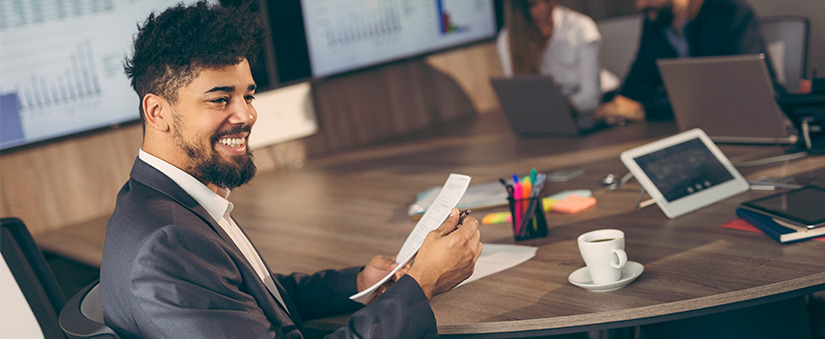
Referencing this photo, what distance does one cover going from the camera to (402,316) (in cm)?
128

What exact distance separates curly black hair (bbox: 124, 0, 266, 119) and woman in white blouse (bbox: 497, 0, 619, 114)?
2.47 metres

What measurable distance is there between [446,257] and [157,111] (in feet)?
1.86

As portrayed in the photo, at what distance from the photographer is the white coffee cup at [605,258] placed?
1.37m

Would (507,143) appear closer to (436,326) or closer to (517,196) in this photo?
(517,196)

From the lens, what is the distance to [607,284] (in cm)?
137

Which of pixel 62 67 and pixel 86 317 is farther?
pixel 62 67

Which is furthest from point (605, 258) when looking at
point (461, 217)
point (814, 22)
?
point (814, 22)

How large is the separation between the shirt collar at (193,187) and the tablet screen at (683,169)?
0.98 meters

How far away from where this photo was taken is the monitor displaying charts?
11.8 feet

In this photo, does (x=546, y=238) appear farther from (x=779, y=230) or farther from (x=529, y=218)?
(x=779, y=230)

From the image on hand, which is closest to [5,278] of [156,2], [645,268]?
[645,268]

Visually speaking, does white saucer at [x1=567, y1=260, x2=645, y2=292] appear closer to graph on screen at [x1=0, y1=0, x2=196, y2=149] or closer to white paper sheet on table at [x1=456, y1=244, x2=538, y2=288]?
white paper sheet on table at [x1=456, y1=244, x2=538, y2=288]

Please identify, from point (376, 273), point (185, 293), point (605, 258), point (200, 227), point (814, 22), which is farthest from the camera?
point (814, 22)

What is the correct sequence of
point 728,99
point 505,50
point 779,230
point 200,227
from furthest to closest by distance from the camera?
point 505,50 → point 728,99 → point 779,230 → point 200,227
